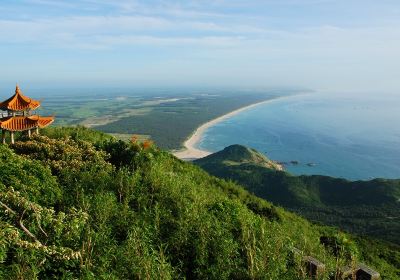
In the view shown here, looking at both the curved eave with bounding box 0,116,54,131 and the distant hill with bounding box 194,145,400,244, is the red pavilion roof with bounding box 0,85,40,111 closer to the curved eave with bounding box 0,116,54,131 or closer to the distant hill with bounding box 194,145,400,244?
the curved eave with bounding box 0,116,54,131

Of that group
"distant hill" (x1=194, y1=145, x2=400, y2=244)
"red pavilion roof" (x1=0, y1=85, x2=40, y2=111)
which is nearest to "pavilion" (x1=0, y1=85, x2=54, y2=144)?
"red pavilion roof" (x1=0, y1=85, x2=40, y2=111)

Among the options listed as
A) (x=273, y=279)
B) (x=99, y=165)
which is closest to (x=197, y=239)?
(x=273, y=279)

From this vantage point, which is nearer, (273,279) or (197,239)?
→ (273,279)

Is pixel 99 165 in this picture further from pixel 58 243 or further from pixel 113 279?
pixel 113 279

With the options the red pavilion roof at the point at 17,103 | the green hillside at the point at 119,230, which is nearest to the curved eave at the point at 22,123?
the red pavilion roof at the point at 17,103

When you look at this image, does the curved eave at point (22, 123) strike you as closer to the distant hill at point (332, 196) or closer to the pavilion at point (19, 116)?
the pavilion at point (19, 116)

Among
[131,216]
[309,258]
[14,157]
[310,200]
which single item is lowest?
[310,200]

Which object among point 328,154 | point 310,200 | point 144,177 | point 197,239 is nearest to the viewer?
point 197,239
